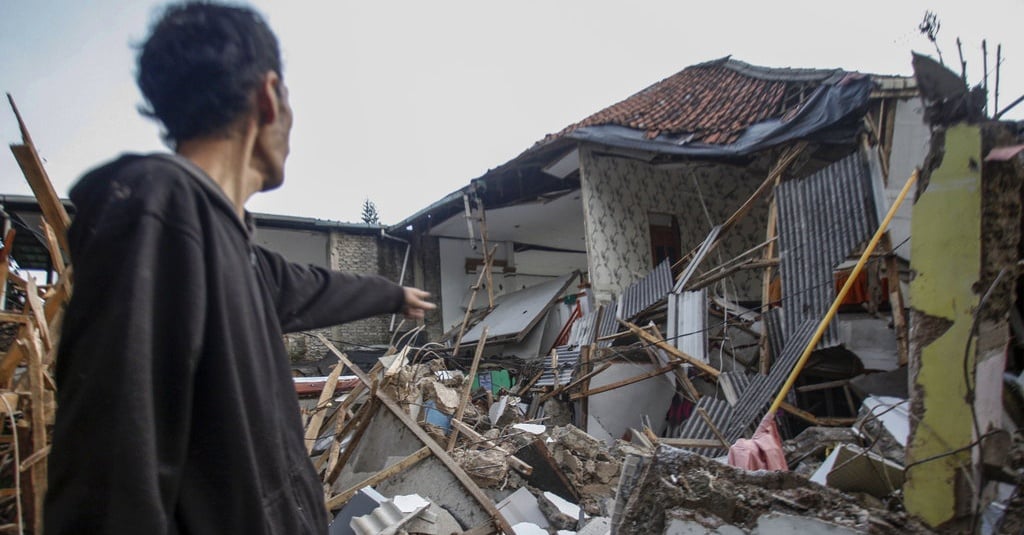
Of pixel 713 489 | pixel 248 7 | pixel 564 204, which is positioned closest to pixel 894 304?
pixel 713 489

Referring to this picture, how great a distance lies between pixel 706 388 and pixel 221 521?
21.2ft

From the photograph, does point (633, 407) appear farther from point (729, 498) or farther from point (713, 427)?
point (729, 498)

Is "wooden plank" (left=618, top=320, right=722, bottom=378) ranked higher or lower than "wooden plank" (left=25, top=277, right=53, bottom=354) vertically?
lower

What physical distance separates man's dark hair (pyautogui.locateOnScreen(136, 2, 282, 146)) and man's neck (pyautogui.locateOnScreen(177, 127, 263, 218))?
21 millimetres

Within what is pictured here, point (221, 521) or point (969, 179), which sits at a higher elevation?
point (969, 179)

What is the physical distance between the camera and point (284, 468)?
973 millimetres

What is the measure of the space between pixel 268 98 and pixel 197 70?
131 mm

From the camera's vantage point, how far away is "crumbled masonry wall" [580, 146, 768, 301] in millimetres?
8961

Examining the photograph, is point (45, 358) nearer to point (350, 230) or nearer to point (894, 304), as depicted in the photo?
point (894, 304)

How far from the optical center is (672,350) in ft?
20.5

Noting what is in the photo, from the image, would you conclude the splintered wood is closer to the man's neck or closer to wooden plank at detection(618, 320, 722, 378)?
the man's neck

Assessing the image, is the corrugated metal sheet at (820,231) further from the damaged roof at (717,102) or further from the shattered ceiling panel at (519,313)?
the shattered ceiling panel at (519,313)

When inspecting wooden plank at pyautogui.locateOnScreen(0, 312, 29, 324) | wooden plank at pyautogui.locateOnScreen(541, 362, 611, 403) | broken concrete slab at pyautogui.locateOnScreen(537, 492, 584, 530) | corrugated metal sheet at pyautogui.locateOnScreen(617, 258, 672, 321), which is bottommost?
wooden plank at pyautogui.locateOnScreen(541, 362, 611, 403)

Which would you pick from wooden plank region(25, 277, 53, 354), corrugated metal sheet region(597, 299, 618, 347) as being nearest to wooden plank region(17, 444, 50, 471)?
wooden plank region(25, 277, 53, 354)
